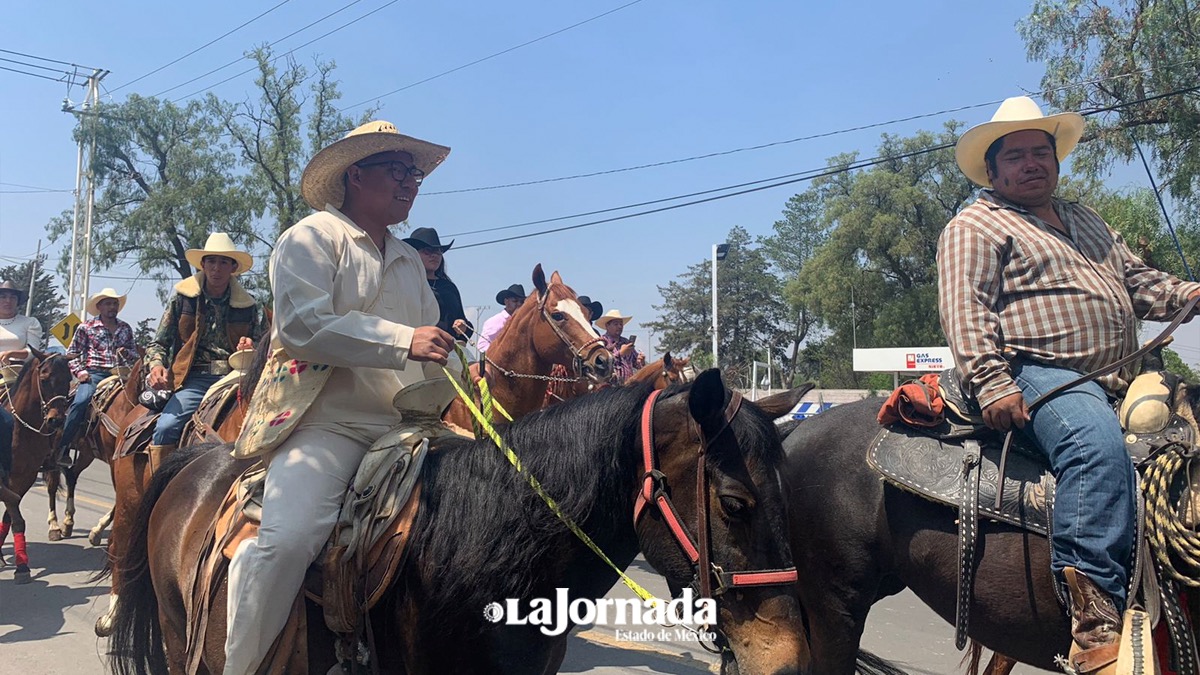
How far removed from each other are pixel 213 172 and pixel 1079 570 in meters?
30.5

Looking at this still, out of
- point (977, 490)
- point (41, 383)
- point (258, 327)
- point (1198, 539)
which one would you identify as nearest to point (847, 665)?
point (977, 490)

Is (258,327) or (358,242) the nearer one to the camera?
(358,242)

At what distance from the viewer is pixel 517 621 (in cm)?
249

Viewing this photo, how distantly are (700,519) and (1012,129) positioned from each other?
2440 mm

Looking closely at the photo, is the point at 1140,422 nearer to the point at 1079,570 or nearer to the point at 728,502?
the point at 1079,570

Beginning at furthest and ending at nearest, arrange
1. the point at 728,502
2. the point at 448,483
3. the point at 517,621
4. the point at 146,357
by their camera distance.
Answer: the point at 146,357, the point at 448,483, the point at 517,621, the point at 728,502

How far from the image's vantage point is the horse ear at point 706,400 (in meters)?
2.31

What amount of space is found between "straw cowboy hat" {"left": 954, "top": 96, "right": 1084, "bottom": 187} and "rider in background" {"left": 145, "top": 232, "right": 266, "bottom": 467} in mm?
5005

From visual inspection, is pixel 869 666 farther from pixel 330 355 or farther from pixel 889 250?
pixel 889 250

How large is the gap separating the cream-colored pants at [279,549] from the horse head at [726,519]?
106 cm

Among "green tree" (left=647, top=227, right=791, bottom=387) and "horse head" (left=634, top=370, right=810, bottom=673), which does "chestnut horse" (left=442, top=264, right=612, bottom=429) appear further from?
"green tree" (left=647, top=227, right=791, bottom=387)

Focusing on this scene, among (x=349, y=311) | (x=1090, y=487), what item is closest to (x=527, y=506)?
(x=349, y=311)

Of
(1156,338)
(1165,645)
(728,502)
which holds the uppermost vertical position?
(1156,338)

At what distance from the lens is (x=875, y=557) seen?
3.62 meters
